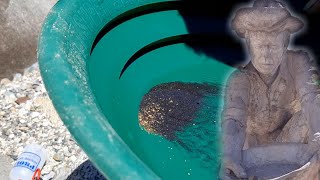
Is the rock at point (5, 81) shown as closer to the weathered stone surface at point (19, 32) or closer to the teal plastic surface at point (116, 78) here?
the weathered stone surface at point (19, 32)

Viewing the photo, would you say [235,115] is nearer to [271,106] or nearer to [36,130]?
[271,106]

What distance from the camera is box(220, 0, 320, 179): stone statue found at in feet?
4.77

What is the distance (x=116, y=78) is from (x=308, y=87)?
1.31 m

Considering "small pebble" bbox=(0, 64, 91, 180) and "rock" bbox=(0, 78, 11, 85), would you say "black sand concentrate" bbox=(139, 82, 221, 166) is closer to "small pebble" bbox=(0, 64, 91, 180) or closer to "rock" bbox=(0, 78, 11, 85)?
"small pebble" bbox=(0, 64, 91, 180)

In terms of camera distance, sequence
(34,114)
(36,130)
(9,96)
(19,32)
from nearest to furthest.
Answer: (36,130)
(34,114)
(9,96)
(19,32)

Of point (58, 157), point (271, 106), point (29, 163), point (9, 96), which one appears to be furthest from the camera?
point (9, 96)

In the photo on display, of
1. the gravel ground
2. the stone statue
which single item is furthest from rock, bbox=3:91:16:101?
the stone statue

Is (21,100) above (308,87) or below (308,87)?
below

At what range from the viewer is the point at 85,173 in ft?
10.3

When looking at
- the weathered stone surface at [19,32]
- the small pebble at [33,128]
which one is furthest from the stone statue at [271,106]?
the weathered stone surface at [19,32]

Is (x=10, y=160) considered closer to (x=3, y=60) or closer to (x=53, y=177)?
(x=53, y=177)

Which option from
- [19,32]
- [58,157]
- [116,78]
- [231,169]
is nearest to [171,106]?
[116,78]

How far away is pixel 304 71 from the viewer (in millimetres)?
1570

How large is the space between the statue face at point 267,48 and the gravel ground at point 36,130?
69.5 inches
